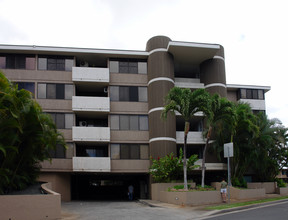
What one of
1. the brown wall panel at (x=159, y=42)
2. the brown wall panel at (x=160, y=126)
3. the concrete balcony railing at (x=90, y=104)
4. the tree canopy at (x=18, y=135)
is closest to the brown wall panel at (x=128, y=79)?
the concrete balcony railing at (x=90, y=104)

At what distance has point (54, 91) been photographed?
31.2m

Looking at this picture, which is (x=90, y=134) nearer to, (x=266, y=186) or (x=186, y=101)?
(x=186, y=101)

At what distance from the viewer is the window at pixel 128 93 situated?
32031mm

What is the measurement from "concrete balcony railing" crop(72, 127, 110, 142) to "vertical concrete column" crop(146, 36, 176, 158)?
13.1 ft

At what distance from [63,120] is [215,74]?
14538mm

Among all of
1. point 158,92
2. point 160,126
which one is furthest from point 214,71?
point 160,126

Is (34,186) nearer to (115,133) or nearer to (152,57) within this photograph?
(115,133)

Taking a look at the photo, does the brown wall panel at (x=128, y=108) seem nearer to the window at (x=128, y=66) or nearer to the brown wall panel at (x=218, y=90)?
the window at (x=128, y=66)

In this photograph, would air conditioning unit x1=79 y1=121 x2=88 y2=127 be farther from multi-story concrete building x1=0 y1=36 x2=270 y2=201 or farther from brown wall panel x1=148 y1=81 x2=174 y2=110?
brown wall panel x1=148 y1=81 x2=174 y2=110

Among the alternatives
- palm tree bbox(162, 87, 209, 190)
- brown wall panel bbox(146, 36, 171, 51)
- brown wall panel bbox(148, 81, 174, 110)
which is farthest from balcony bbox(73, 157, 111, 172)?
brown wall panel bbox(146, 36, 171, 51)

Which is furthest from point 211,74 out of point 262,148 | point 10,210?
point 10,210

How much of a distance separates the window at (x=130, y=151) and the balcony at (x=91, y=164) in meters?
1.12

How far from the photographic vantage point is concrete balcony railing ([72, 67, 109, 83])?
103 ft

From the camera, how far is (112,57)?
3269 cm
